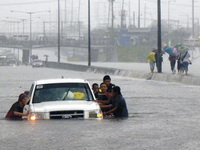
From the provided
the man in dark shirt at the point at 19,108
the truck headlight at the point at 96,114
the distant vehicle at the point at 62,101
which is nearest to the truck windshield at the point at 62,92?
the distant vehicle at the point at 62,101

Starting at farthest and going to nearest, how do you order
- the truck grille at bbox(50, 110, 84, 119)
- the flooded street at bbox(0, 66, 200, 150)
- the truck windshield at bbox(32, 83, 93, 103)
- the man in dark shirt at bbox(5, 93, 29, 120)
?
the man in dark shirt at bbox(5, 93, 29, 120) → the truck windshield at bbox(32, 83, 93, 103) → the truck grille at bbox(50, 110, 84, 119) → the flooded street at bbox(0, 66, 200, 150)

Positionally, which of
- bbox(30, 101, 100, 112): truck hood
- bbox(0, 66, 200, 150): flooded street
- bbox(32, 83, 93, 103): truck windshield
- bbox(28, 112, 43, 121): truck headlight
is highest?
bbox(32, 83, 93, 103): truck windshield

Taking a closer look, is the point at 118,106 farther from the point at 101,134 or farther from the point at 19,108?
the point at 101,134

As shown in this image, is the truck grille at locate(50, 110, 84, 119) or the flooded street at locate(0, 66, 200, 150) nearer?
the flooded street at locate(0, 66, 200, 150)

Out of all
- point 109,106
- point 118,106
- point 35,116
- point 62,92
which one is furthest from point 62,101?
point 109,106

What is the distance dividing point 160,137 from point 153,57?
38553mm

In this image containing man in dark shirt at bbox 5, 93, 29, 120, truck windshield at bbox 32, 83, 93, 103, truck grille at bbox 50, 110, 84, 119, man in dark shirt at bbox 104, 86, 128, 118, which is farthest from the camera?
man in dark shirt at bbox 5, 93, 29, 120

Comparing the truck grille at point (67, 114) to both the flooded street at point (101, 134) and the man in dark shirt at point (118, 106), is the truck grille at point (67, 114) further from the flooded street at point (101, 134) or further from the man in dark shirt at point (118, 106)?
the man in dark shirt at point (118, 106)

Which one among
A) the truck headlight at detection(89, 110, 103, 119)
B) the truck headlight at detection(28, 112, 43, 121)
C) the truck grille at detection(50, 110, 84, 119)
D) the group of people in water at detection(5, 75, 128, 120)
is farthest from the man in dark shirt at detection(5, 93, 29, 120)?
the truck headlight at detection(89, 110, 103, 119)

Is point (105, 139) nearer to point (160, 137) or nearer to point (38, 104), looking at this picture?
point (160, 137)

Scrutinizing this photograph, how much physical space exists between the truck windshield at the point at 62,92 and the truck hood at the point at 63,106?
42cm

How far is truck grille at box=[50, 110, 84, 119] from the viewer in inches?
736

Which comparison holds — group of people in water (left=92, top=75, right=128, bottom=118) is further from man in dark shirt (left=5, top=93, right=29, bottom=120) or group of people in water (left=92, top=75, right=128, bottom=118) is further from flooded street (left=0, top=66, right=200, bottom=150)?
man in dark shirt (left=5, top=93, right=29, bottom=120)

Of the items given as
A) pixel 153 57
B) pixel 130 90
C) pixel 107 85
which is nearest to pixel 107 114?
pixel 107 85
